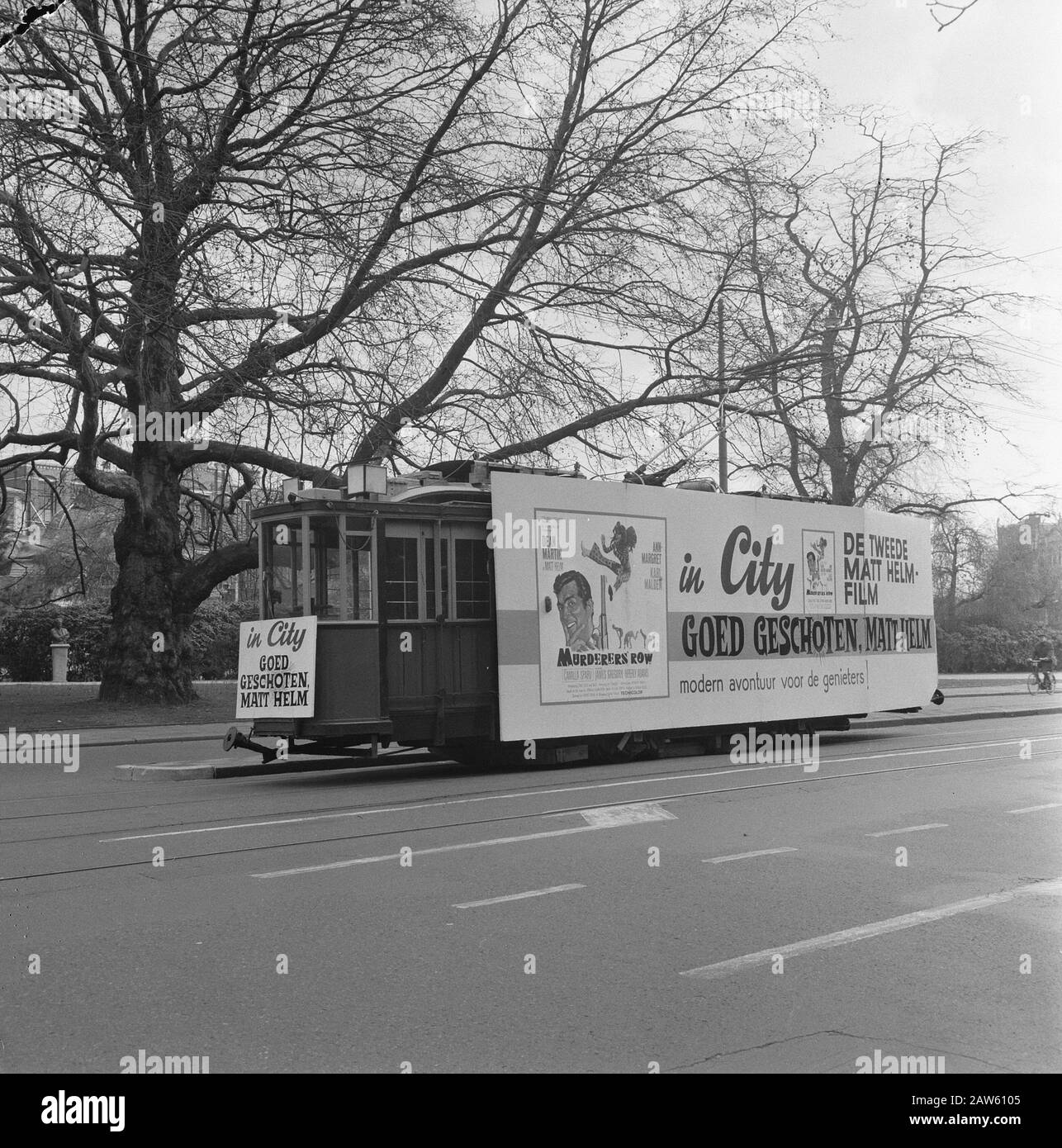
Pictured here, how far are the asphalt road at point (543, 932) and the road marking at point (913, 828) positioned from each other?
5cm

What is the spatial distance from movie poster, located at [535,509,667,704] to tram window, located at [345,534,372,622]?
90.0 inches

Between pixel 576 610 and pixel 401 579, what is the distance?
2.47 m

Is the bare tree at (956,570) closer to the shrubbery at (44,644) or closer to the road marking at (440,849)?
the shrubbery at (44,644)

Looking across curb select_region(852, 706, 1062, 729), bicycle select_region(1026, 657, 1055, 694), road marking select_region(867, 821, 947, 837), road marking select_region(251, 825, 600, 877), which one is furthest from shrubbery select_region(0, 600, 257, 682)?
road marking select_region(867, 821, 947, 837)

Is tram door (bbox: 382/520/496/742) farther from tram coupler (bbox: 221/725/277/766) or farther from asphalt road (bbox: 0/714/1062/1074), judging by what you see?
asphalt road (bbox: 0/714/1062/1074)

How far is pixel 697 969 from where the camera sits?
6.07 meters

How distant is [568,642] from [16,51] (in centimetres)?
1059

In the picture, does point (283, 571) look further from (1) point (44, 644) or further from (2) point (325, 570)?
(1) point (44, 644)

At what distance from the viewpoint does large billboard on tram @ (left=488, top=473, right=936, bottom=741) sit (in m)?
16.1

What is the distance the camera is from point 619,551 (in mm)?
17125

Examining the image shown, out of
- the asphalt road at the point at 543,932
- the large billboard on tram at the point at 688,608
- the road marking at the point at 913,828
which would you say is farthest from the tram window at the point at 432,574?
the road marking at the point at 913,828

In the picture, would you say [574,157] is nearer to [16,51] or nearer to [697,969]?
[16,51]

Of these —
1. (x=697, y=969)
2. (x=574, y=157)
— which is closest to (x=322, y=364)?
(x=574, y=157)

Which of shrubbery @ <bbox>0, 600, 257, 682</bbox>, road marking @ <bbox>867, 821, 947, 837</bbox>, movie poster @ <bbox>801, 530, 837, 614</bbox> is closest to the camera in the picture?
road marking @ <bbox>867, 821, 947, 837</bbox>
